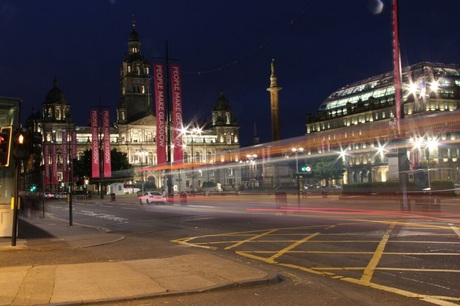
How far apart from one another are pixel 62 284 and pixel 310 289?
4.32 meters

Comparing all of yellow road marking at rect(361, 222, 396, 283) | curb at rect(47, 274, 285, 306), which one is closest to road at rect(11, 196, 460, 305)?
yellow road marking at rect(361, 222, 396, 283)

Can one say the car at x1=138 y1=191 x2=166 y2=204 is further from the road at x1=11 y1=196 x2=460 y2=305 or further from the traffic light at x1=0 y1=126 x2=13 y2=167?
the traffic light at x1=0 y1=126 x2=13 y2=167

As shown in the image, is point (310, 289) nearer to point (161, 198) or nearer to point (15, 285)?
point (15, 285)

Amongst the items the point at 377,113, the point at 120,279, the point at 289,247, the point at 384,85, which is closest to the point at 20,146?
the point at 120,279

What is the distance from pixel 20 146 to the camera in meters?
15.0

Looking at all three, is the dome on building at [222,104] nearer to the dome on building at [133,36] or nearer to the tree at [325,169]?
the dome on building at [133,36]

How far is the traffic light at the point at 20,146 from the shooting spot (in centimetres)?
1497

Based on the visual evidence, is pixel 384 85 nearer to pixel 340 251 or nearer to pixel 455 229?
pixel 455 229

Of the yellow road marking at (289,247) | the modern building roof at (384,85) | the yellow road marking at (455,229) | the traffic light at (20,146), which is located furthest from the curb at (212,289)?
the modern building roof at (384,85)

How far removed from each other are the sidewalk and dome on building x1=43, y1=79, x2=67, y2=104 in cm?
15771

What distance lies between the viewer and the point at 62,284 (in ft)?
31.0

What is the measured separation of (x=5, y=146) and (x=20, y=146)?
42 cm

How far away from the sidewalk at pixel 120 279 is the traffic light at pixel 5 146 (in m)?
4.10

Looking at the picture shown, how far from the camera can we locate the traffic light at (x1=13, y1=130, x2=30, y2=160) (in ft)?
49.1
